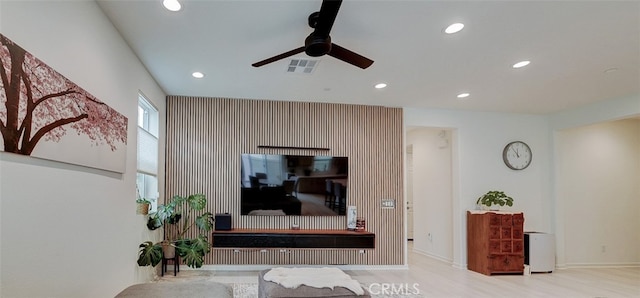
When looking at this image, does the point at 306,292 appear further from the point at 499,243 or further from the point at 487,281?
the point at 499,243

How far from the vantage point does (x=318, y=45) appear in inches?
108

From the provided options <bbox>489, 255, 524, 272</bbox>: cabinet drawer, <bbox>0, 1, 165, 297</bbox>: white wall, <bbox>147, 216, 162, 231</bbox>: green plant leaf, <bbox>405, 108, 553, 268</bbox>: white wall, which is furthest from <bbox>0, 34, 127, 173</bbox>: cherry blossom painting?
<bbox>489, 255, 524, 272</bbox>: cabinet drawer

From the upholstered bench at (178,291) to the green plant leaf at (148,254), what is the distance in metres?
1.08

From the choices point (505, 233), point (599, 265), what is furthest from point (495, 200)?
point (599, 265)

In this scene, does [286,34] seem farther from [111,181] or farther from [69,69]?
[111,181]

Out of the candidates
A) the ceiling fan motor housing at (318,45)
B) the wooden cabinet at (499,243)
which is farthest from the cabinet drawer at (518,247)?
the ceiling fan motor housing at (318,45)

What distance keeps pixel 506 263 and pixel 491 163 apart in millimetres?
1648

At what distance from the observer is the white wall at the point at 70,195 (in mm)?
1849

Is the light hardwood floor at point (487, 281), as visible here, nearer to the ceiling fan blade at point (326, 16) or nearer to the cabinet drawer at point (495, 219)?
the cabinet drawer at point (495, 219)

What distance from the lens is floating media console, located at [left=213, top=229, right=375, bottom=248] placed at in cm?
507

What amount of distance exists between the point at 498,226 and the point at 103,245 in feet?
17.0

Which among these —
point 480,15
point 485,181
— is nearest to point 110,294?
point 480,15

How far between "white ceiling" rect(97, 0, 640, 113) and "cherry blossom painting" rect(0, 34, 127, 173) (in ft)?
2.75

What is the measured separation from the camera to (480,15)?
9.28ft
